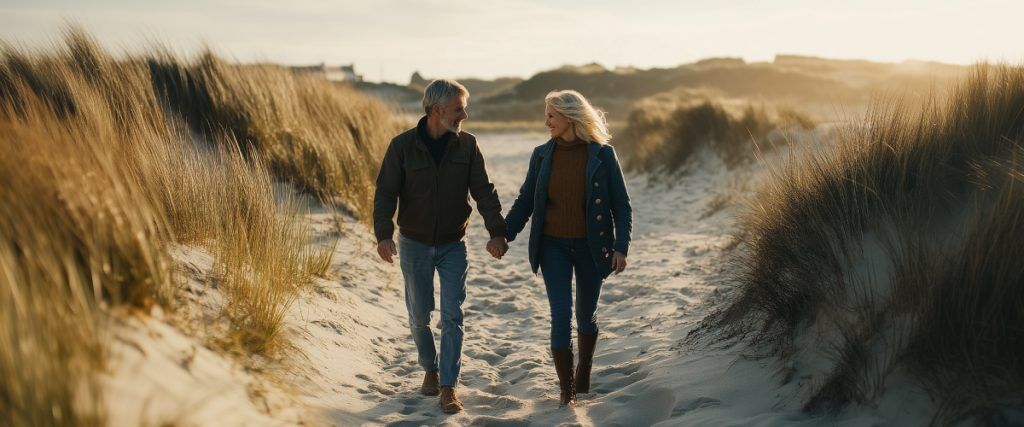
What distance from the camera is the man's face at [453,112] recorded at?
390 cm

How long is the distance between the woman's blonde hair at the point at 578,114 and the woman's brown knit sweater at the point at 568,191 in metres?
0.07

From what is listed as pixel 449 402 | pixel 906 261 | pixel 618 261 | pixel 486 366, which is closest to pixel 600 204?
pixel 618 261

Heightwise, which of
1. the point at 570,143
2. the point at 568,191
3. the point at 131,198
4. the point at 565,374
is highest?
the point at 570,143

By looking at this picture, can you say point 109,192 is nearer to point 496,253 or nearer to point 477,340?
point 496,253

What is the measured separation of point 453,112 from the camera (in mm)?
3918

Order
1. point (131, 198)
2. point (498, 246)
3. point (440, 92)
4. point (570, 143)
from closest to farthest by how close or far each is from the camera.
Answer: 1. point (131, 198)
2. point (440, 92)
3. point (570, 143)
4. point (498, 246)

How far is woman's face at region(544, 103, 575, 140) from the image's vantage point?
12.9ft

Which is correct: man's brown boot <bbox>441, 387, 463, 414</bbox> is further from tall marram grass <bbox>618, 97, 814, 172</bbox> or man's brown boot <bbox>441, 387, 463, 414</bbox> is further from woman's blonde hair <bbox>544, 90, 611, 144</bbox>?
tall marram grass <bbox>618, 97, 814, 172</bbox>

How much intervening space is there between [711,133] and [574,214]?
34.0 ft

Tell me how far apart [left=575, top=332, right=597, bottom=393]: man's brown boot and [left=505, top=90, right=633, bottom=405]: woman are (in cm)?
10

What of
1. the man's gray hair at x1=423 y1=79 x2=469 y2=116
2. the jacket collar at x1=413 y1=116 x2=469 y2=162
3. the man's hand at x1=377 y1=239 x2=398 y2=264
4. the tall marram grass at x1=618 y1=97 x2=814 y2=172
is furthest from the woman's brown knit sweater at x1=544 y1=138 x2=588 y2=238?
the tall marram grass at x1=618 y1=97 x2=814 y2=172

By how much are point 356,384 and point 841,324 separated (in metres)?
2.64

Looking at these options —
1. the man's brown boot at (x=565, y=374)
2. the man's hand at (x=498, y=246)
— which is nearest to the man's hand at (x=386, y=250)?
the man's hand at (x=498, y=246)

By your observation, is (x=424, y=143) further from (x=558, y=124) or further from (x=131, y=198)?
(x=131, y=198)
